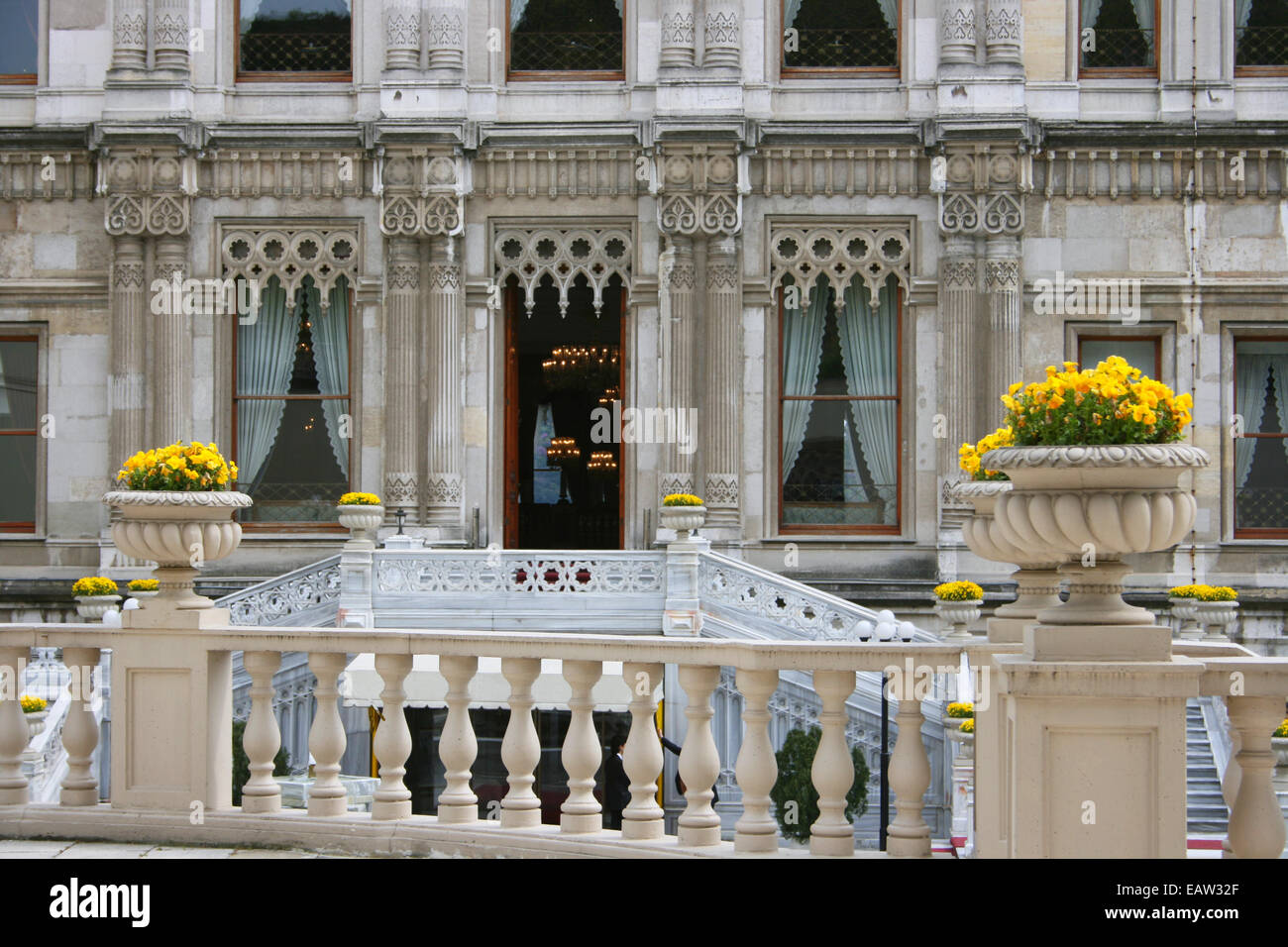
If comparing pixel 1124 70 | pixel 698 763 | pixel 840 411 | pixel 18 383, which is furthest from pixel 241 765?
pixel 1124 70

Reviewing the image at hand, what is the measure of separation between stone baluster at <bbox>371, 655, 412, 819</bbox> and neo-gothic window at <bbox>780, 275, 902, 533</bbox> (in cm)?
1456

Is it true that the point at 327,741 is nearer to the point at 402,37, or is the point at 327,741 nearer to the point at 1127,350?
the point at 402,37

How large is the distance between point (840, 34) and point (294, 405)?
9.18 meters

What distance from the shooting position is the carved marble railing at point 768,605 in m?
18.7

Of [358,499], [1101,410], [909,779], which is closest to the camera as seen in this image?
[1101,410]

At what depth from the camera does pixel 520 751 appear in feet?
26.6

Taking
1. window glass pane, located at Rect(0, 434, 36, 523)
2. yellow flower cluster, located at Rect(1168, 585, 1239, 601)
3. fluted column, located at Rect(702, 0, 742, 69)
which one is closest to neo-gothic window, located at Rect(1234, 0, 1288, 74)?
fluted column, located at Rect(702, 0, 742, 69)

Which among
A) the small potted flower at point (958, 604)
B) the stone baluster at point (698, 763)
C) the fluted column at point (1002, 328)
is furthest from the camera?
the fluted column at point (1002, 328)

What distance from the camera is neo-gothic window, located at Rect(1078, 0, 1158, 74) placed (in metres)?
22.8

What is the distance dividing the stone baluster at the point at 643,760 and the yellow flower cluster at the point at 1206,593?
46.4 ft

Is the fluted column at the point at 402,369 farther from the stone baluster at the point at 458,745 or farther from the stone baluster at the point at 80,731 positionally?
the stone baluster at the point at 458,745

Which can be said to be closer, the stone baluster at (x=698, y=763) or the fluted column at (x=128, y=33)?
the stone baluster at (x=698, y=763)

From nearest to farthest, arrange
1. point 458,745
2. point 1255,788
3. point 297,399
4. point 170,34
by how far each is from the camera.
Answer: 1. point 1255,788
2. point 458,745
3. point 170,34
4. point 297,399

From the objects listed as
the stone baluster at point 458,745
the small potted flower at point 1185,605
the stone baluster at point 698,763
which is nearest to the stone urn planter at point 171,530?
the stone baluster at point 458,745
